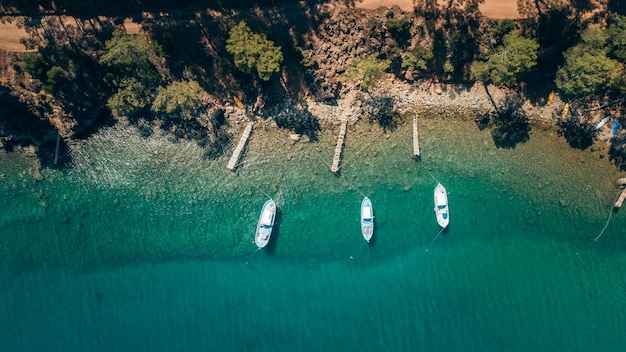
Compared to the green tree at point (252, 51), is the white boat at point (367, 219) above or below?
below

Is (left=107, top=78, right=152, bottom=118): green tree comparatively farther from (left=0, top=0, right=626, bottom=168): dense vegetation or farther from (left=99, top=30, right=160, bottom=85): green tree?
(left=99, top=30, right=160, bottom=85): green tree

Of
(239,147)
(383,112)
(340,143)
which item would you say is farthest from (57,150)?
(383,112)

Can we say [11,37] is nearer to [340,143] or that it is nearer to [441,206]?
[340,143]

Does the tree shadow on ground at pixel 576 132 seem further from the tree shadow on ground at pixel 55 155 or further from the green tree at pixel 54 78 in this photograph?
the tree shadow on ground at pixel 55 155

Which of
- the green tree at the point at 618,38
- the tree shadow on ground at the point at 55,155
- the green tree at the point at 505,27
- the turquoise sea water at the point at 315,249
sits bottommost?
the turquoise sea water at the point at 315,249

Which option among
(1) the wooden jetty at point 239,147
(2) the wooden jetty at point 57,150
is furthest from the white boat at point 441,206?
(2) the wooden jetty at point 57,150
